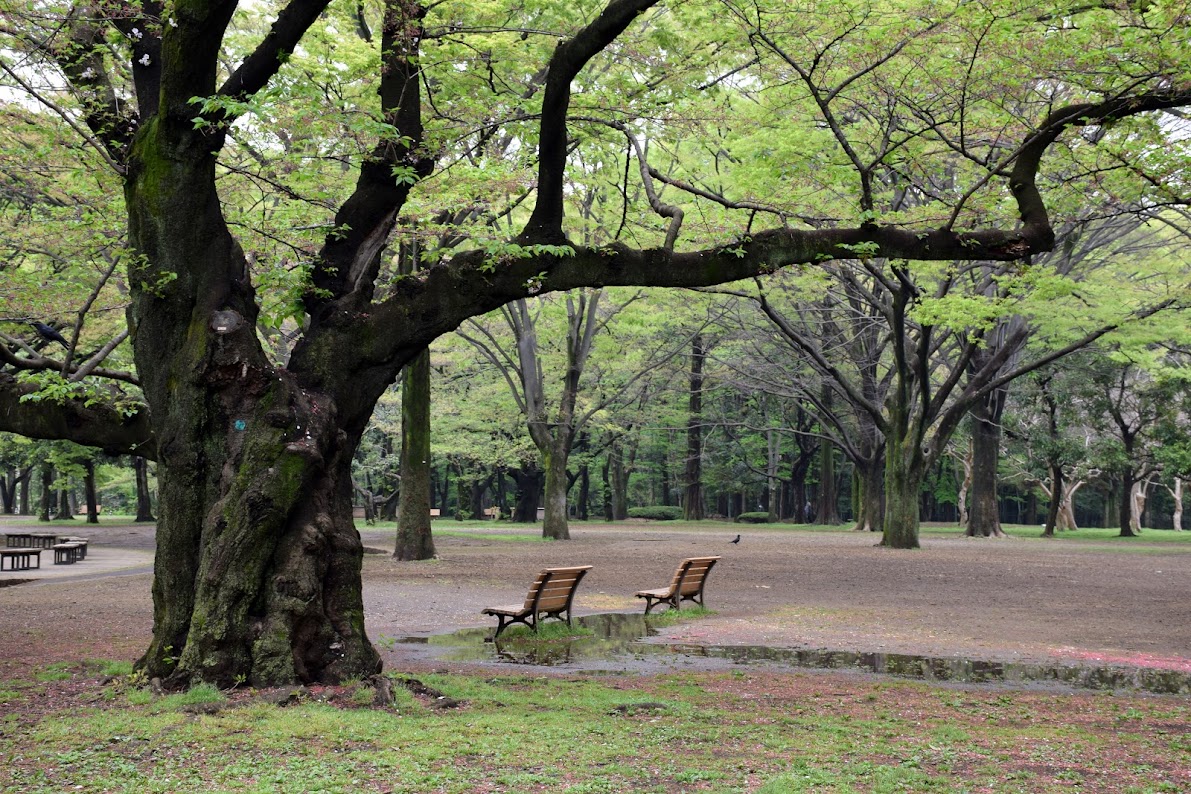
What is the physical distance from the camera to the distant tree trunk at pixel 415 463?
69.1 ft

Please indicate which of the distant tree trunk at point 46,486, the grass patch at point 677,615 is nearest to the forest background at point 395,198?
the grass patch at point 677,615

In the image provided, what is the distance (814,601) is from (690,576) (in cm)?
258

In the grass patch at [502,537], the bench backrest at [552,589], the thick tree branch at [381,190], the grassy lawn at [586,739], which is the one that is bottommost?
the grass patch at [502,537]

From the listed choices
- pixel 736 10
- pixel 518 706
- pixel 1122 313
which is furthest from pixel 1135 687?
pixel 1122 313

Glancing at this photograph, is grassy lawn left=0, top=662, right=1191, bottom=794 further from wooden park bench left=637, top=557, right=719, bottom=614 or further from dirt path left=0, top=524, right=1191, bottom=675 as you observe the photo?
wooden park bench left=637, top=557, right=719, bottom=614

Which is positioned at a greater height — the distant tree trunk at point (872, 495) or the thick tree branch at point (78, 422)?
the thick tree branch at point (78, 422)

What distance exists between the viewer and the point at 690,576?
13.6 m

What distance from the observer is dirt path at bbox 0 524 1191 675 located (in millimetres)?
10930

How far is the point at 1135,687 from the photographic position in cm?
870

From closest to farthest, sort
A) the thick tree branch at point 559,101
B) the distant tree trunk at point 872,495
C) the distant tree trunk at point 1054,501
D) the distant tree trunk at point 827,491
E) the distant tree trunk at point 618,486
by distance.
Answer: the thick tree branch at point 559,101 < the distant tree trunk at point 1054,501 < the distant tree trunk at point 872,495 < the distant tree trunk at point 827,491 < the distant tree trunk at point 618,486

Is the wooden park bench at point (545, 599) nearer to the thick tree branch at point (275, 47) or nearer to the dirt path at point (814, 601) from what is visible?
the dirt path at point (814, 601)

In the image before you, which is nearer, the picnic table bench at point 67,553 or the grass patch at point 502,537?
the picnic table bench at point 67,553

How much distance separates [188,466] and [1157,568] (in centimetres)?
2196

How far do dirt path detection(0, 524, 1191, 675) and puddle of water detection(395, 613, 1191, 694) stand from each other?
435 mm
